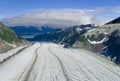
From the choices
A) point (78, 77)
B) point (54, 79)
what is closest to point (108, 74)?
point (78, 77)

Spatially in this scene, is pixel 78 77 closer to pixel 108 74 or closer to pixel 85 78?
pixel 85 78

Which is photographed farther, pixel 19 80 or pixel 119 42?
pixel 119 42

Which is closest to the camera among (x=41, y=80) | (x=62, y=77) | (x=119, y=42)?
(x=41, y=80)

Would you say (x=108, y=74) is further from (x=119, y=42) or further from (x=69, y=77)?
(x=119, y=42)

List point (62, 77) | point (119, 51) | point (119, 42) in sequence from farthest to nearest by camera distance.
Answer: point (119, 42) < point (119, 51) < point (62, 77)

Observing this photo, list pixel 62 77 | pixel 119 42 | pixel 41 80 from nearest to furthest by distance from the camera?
pixel 41 80 → pixel 62 77 → pixel 119 42

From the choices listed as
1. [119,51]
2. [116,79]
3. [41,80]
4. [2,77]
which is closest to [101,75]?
[116,79]

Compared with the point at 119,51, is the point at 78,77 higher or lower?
higher

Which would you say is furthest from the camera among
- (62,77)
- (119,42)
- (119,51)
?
(119,42)

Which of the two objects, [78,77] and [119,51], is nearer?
[78,77]
